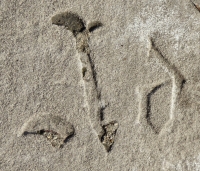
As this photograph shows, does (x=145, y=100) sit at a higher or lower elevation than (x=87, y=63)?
lower

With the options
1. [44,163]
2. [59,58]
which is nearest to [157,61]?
[59,58]

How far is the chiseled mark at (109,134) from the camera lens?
153cm

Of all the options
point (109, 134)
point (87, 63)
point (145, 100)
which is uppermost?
point (87, 63)

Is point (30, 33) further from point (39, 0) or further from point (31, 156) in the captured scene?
point (31, 156)

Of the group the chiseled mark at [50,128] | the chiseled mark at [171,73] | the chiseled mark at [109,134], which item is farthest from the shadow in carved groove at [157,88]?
the chiseled mark at [50,128]

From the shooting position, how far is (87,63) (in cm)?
150

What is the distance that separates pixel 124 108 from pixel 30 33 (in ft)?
1.78

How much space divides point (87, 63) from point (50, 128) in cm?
34

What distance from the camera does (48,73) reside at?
1477 millimetres

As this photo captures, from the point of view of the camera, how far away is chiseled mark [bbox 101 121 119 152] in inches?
60.2

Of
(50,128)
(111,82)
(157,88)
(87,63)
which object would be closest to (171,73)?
(157,88)

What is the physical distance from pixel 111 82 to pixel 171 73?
29 centimetres

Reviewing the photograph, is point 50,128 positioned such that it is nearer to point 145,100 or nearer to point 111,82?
point 111,82

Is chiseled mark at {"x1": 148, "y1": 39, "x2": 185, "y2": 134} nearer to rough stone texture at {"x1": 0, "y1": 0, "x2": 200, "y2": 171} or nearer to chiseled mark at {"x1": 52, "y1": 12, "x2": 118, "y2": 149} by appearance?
rough stone texture at {"x1": 0, "y1": 0, "x2": 200, "y2": 171}
